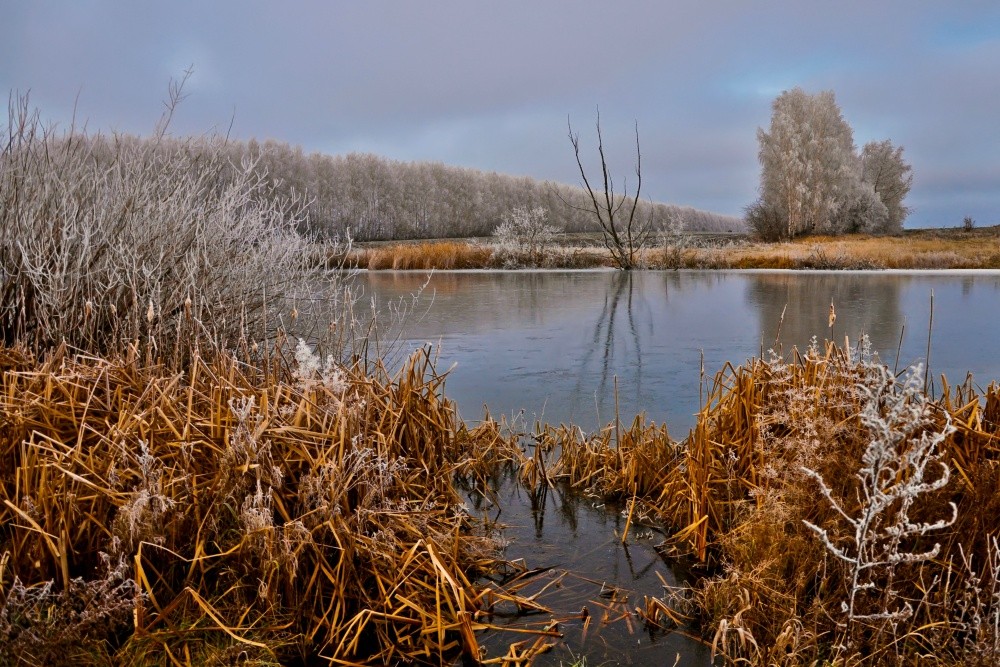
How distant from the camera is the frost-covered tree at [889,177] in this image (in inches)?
1484

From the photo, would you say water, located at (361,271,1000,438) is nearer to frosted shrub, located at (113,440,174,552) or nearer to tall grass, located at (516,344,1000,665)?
tall grass, located at (516,344,1000,665)

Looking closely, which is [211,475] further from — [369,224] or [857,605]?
[369,224]

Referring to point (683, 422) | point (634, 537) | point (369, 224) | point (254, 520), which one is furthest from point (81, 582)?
point (369, 224)

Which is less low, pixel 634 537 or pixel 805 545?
pixel 805 545

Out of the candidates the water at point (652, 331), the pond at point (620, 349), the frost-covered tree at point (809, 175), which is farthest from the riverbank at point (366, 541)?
the frost-covered tree at point (809, 175)

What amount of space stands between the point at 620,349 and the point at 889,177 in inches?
1483

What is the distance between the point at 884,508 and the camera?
2533 mm

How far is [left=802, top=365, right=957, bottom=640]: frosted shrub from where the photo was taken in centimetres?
197

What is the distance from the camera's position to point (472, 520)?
10.9 ft

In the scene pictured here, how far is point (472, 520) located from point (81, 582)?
1.61 meters

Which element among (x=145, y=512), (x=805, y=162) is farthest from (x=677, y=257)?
(x=145, y=512)

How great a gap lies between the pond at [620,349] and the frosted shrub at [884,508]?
57 centimetres

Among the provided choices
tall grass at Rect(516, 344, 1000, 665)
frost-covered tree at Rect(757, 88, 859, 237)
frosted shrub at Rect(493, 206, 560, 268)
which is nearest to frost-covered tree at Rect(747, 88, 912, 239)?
frost-covered tree at Rect(757, 88, 859, 237)

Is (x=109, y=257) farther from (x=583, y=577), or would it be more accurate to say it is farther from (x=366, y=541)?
(x=583, y=577)
